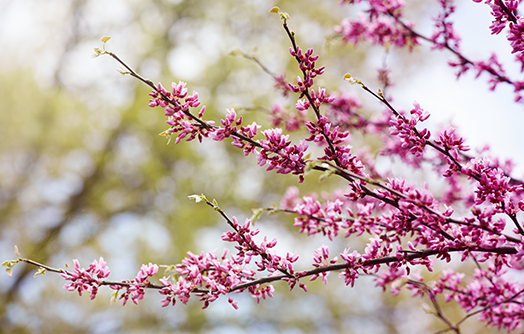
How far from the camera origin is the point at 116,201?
15.0ft

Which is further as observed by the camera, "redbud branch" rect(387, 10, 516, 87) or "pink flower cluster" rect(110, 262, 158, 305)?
"redbud branch" rect(387, 10, 516, 87)

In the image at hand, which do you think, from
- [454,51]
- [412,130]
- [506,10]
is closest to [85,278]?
[412,130]

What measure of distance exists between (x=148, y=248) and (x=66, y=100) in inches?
81.6

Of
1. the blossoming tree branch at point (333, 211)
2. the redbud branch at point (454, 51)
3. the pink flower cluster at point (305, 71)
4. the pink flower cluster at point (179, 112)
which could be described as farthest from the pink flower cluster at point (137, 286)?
the redbud branch at point (454, 51)

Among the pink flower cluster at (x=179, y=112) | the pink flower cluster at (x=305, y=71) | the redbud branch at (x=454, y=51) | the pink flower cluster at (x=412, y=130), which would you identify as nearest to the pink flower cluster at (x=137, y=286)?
the pink flower cluster at (x=179, y=112)

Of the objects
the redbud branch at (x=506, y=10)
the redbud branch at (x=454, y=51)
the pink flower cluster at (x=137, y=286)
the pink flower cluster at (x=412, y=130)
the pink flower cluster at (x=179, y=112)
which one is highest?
the redbud branch at (x=454, y=51)

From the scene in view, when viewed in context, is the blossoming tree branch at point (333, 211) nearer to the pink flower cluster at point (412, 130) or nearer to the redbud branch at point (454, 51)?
the pink flower cluster at point (412, 130)

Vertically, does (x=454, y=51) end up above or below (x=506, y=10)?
above

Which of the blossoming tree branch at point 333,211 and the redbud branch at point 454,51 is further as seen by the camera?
the redbud branch at point 454,51

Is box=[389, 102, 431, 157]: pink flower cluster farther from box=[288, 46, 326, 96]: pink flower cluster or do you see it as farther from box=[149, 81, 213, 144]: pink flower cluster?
box=[149, 81, 213, 144]: pink flower cluster

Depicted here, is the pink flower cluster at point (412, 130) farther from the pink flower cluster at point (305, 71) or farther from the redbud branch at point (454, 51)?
the redbud branch at point (454, 51)

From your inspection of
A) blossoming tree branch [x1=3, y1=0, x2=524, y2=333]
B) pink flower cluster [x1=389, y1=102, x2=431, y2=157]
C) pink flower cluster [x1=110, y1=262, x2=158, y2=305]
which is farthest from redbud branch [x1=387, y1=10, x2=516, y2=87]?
pink flower cluster [x1=110, y1=262, x2=158, y2=305]

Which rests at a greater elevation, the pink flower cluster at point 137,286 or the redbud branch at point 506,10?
the redbud branch at point 506,10

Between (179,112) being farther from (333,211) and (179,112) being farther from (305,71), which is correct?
(333,211)
